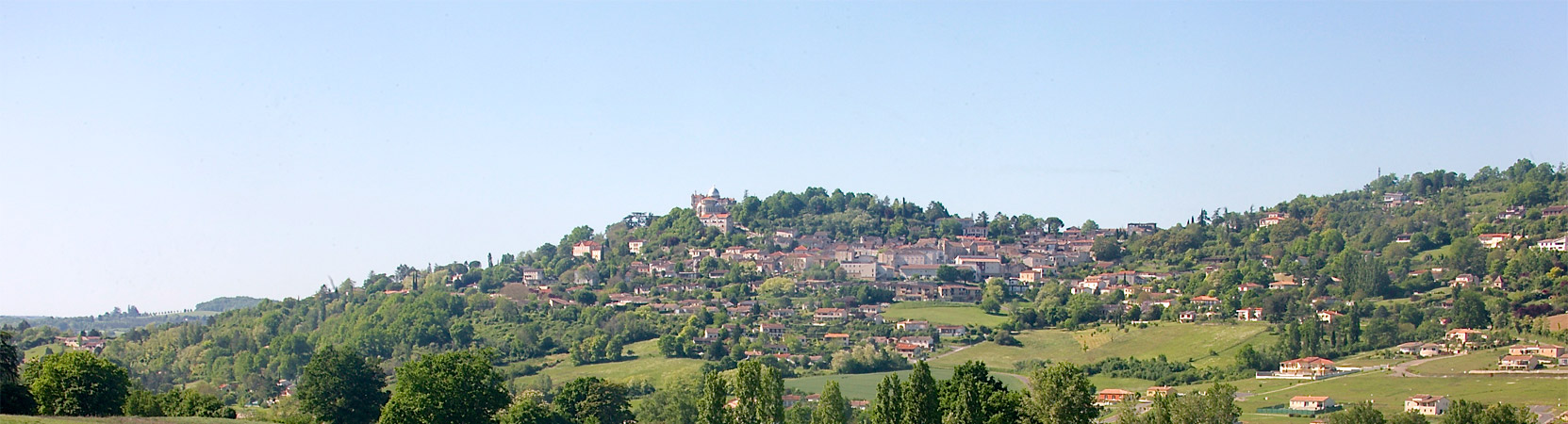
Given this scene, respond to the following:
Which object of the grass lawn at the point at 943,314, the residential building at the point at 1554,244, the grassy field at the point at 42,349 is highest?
the residential building at the point at 1554,244

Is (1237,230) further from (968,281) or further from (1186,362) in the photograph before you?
(1186,362)

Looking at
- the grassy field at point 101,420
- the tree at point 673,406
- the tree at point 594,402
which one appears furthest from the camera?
the tree at point 673,406

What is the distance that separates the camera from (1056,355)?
254 ft

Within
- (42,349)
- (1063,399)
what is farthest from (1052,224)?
(1063,399)

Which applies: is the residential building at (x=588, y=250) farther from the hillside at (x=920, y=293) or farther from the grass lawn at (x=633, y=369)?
the grass lawn at (x=633, y=369)

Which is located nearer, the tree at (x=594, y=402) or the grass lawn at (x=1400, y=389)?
the tree at (x=594, y=402)

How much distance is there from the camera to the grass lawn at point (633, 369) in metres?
71.9

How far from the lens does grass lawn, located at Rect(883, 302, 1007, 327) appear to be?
3558 inches

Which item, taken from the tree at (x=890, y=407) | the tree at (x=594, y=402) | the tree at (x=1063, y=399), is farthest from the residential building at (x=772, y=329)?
the tree at (x=1063, y=399)

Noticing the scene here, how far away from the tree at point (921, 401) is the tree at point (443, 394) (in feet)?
36.8

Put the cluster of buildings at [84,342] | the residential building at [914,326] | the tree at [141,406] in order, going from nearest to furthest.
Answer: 1. the tree at [141,406]
2. the residential building at [914,326]
3. the cluster of buildings at [84,342]

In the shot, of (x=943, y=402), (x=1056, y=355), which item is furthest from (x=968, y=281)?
(x=943, y=402)

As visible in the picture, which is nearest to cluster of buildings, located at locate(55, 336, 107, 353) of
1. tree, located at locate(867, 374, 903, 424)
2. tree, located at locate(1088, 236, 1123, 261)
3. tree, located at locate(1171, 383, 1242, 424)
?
tree, located at locate(1088, 236, 1123, 261)

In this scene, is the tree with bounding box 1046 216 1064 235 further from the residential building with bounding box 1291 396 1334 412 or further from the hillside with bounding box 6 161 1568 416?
the residential building with bounding box 1291 396 1334 412
